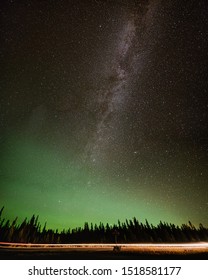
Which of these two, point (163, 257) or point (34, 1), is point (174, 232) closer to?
point (163, 257)

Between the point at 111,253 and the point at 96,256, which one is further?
the point at 111,253

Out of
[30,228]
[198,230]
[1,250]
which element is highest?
[30,228]

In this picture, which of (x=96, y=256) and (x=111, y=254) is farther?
(x=111, y=254)

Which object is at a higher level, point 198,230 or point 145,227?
point 145,227

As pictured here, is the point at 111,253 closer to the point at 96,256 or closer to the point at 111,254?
the point at 111,254

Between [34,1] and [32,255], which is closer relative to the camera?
[32,255]

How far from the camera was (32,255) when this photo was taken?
171 inches

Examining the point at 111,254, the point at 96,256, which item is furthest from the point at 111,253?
the point at 96,256
